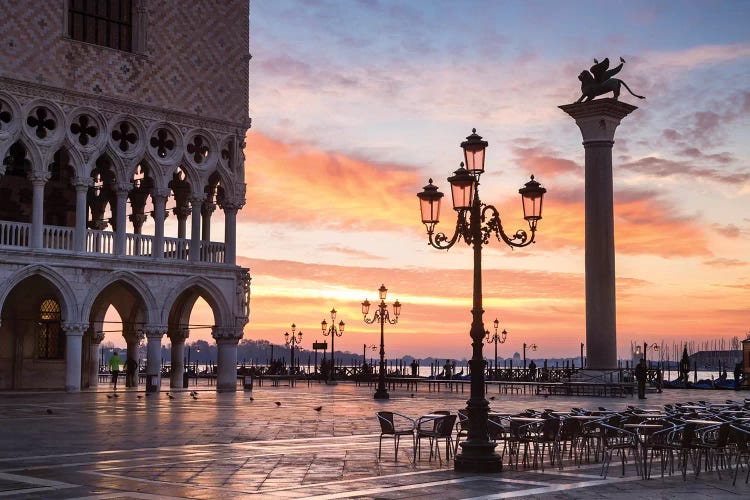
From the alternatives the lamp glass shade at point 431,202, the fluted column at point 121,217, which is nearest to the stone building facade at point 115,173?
the fluted column at point 121,217

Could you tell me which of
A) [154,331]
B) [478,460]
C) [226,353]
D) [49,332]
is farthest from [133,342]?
[478,460]

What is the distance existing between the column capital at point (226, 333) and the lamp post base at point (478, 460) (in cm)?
2420

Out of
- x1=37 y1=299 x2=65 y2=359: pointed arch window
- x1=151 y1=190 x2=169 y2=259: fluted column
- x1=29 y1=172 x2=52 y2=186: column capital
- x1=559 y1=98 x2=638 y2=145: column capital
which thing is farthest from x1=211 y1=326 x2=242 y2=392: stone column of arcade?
x1=559 y1=98 x2=638 y2=145: column capital

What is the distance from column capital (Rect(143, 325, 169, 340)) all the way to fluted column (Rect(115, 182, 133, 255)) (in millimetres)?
2540

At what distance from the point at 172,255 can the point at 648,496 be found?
26.4 metres

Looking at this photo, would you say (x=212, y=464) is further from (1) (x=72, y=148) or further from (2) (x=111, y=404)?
(1) (x=72, y=148)

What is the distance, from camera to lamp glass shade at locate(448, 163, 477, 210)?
44.0 feet

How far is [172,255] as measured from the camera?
35531 mm

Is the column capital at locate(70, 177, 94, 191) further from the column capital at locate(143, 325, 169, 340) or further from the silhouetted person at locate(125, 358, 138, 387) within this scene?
the silhouetted person at locate(125, 358, 138, 387)

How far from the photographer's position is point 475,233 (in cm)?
1361

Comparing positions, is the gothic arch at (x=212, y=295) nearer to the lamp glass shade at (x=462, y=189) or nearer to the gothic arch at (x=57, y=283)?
the gothic arch at (x=57, y=283)

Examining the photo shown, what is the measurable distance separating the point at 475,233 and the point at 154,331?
73.6 ft

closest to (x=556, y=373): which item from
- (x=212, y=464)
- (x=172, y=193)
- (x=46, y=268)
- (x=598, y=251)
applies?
(x=598, y=251)

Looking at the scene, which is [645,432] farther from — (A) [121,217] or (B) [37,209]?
(A) [121,217]
